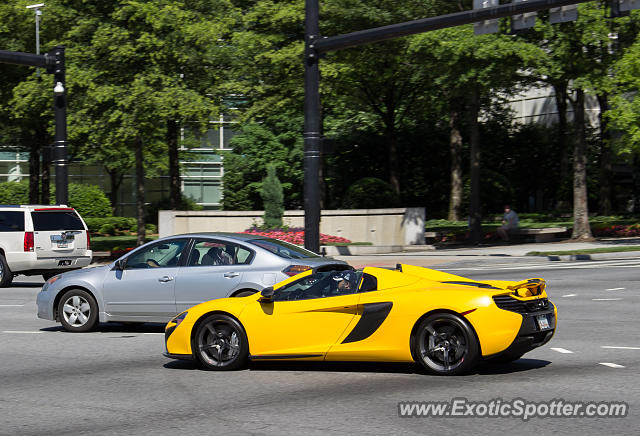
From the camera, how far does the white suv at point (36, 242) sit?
20781 millimetres

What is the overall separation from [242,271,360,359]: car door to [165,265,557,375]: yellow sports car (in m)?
0.01

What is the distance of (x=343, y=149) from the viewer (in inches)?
1849

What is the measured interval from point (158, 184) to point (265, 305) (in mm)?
61573

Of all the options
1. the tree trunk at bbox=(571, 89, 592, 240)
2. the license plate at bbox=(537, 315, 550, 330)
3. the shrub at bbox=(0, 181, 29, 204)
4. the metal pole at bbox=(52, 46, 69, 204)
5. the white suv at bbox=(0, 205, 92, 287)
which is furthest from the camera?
the shrub at bbox=(0, 181, 29, 204)

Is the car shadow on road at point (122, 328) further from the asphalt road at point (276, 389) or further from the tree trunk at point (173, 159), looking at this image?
the tree trunk at point (173, 159)

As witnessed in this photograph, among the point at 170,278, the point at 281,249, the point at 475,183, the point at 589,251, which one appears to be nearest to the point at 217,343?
the point at 170,278

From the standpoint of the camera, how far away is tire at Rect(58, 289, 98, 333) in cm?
1302

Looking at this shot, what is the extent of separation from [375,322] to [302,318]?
81cm

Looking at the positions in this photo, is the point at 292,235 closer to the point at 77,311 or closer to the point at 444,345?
the point at 77,311

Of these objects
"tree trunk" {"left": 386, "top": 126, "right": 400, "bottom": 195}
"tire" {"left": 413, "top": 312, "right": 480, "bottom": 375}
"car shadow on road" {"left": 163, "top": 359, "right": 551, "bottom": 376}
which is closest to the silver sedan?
"car shadow on road" {"left": 163, "top": 359, "right": 551, "bottom": 376}

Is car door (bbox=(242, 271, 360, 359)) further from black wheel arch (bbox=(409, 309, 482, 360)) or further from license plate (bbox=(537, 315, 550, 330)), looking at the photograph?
license plate (bbox=(537, 315, 550, 330))

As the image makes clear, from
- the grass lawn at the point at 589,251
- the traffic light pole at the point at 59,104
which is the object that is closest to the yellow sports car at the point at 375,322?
the traffic light pole at the point at 59,104

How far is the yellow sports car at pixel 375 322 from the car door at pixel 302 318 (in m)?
0.01

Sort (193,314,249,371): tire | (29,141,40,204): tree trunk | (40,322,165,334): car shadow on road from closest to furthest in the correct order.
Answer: (193,314,249,371): tire < (40,322,165,334): car shadow on road < (29,141,40,204): tree trunk
